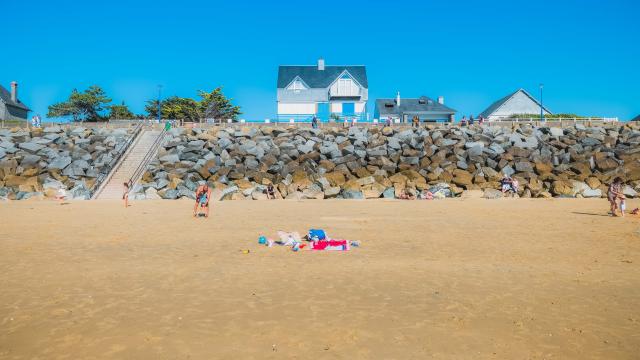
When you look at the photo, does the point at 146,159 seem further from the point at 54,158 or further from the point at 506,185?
the point at 506,185

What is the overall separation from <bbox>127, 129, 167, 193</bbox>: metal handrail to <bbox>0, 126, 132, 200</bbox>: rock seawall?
202 cm

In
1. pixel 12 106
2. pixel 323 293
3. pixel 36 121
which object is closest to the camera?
pixel 323 293

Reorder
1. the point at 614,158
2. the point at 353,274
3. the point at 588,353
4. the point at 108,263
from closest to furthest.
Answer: the point at 588,353 < the point at 353,274 < the point at 108,263 < the point at 614,158

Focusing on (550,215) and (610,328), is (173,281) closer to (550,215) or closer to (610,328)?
(610,328)

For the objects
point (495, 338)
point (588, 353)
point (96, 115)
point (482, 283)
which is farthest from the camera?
point (96, 115)

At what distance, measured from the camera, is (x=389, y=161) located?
93.9 feet

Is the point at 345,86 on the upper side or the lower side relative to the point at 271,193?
upper

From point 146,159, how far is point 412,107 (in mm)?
38148

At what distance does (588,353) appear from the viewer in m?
4.57

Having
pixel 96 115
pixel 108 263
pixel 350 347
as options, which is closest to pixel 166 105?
pixel 96 115

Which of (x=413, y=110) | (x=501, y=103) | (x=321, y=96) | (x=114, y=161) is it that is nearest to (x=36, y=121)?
(x=114, y=161)

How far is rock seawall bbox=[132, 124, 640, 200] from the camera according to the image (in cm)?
2494

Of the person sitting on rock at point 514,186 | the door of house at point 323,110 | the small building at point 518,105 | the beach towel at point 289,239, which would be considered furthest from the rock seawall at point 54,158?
the small building at point 518,105

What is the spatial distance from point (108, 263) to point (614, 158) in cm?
2892
